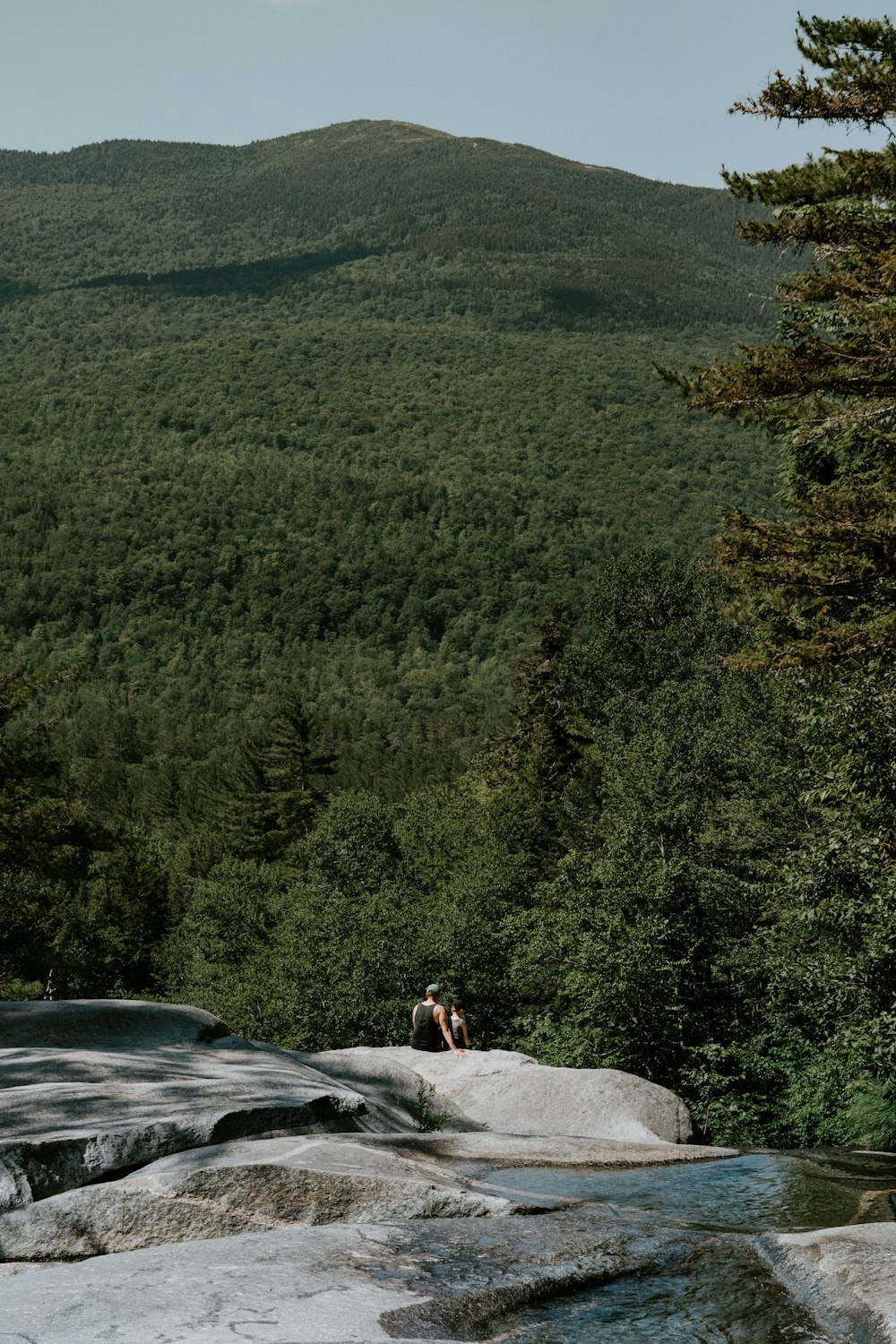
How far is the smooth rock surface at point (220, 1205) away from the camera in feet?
26.6

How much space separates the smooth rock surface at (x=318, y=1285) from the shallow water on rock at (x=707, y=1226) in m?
0.25

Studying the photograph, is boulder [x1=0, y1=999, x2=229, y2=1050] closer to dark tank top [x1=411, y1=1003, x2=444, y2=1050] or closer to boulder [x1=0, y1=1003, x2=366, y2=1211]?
boulder [x1=0, y1=1003, x2=366, y2=1211]

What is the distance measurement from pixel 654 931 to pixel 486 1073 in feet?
41.6

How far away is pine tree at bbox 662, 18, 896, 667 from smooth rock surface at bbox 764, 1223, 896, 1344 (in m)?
6.06

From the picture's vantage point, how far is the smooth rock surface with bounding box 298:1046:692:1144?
16344mm

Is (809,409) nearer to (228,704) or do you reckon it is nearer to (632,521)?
(228,704)

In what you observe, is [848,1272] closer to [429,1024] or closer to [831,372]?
[831,372]

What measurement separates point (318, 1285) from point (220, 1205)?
209cm

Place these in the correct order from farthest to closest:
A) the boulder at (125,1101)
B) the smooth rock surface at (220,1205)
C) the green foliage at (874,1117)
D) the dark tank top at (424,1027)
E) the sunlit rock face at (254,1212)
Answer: the dark tank top at (424,1027), the green foliage at (874,1117), the boulder at (125,1101), the smooth rock surface at (220,1205), the sunlit rock face at (254,1212)

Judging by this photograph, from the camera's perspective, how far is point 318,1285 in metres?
6.40

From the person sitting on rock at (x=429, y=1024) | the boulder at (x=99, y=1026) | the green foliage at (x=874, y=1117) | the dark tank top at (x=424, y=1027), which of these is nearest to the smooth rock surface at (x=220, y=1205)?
the boulder at (x=99, y=1026)

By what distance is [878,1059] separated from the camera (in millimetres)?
18938

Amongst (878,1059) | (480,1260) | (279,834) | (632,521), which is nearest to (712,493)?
(632,521)

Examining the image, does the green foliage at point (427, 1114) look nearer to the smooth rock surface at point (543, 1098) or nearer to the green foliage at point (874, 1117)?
the smooth rock surface at point (543, 1098)
